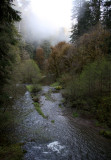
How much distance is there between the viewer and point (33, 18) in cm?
6919

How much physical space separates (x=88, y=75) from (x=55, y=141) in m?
6.53

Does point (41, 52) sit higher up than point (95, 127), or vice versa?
point (41, 52)

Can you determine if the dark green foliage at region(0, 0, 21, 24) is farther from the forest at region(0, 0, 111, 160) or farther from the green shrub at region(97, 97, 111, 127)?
the green shrub at region(97, 97, 111, 127)

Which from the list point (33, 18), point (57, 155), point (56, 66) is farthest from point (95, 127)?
point (33, 18)

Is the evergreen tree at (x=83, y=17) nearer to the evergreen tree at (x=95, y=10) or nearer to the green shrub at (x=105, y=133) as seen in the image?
the evergreen tree at (x=95, y=10)

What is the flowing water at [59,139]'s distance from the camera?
576 cm

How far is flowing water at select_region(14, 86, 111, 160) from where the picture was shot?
5762 millimetres

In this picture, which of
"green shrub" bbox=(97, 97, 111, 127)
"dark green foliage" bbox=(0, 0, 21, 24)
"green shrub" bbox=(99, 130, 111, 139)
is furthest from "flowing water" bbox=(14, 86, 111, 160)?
"dark green foliage" bbox=(0, 0, 21, 24)

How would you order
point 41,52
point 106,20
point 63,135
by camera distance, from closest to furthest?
point 63,135 < point 106,20 < point 41,52

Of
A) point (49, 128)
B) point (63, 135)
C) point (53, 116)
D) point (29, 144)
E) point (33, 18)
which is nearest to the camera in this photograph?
point (29, 144)

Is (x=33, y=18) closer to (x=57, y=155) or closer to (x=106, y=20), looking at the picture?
(x=106, y=20)

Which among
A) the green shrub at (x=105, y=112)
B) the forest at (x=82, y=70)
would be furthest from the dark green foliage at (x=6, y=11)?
the green shrub at (x=105, y=112)

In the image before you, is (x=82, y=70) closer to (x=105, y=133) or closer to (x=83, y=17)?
(x=105, y=133)

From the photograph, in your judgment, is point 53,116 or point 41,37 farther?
point 41,37
